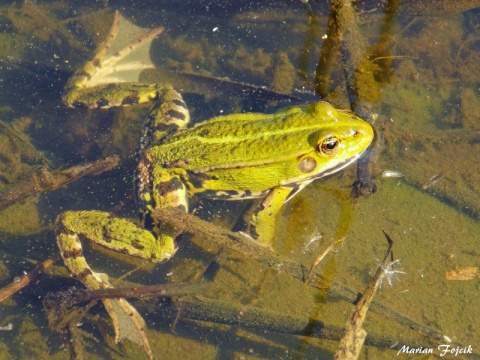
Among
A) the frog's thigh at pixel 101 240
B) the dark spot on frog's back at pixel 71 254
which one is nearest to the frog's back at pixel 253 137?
the frog's thigh at pixel 101 240

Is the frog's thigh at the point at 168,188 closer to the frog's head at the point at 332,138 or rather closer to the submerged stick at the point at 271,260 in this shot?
the submerged stick at the point at 271,260

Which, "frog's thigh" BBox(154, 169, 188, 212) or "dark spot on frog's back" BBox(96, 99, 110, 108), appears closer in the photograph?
"frog's thigh" BBox(154, 169, 188, 212)

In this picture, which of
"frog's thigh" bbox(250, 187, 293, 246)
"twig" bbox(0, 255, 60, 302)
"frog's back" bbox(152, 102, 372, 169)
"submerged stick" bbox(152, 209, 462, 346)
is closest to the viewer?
"submerged stick" bbox(152, 209, 462, 346)

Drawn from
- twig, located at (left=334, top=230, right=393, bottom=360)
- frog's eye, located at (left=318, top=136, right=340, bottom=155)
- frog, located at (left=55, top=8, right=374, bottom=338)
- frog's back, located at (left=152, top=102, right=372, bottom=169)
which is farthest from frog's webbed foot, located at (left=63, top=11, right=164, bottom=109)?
twig, located at (left=334, top=230, right=393, bottom=360)

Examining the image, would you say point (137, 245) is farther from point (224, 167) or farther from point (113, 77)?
point (113, 77)

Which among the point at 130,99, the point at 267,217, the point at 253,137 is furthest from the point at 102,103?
the point at 267,217

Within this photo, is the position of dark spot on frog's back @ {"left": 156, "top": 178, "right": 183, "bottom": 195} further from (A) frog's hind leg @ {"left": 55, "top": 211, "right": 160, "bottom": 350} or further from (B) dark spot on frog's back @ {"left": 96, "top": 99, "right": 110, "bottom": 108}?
(B) dark spot on frog's back @ {"left": 96, "top": 99, "right": 110, "bottom": 108}

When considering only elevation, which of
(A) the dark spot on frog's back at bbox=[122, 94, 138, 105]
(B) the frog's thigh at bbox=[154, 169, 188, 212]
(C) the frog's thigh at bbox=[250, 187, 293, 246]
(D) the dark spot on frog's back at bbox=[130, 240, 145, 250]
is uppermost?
(A) the dark spot on frog's back at bbox=[122, 94, 138, 105]
